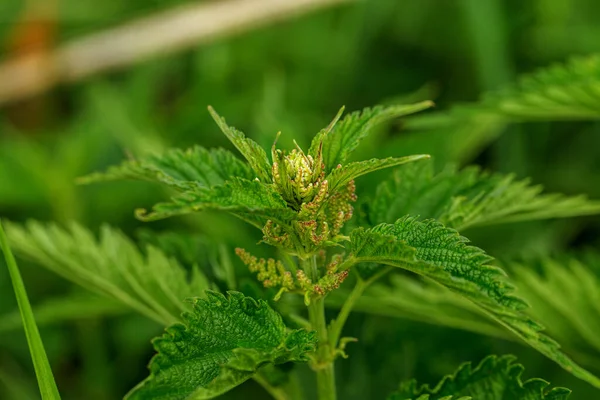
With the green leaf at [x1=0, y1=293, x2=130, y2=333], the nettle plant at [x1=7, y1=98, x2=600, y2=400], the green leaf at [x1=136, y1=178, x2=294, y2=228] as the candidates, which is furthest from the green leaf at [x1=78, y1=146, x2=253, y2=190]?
the green leaf at [x1=0, y1=293, x2=130, y2=333]

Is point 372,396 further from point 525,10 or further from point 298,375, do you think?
point 525,10

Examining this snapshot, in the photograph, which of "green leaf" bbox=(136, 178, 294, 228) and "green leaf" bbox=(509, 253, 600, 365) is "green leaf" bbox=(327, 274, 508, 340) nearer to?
"green leaf" bbox=(509, 253, 600, 365)

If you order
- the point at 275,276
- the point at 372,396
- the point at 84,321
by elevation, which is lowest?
the point at 372,396

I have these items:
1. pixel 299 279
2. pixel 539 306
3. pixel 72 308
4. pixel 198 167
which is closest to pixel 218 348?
pixel 299 279

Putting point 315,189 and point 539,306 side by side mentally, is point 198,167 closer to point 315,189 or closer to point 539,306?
point 315,189

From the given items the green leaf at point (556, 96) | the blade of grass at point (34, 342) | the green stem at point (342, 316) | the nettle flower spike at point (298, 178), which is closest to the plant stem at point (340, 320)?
the green stem at point (342, 316)

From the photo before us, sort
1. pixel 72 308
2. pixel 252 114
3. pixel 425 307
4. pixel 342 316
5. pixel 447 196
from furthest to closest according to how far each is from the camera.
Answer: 1. pixel 252 114
2. pixel 72 308
3. pixel 425 307
4. pixel 447 196
5. pixel 342 316

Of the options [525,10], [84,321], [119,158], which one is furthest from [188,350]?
[525,10]
